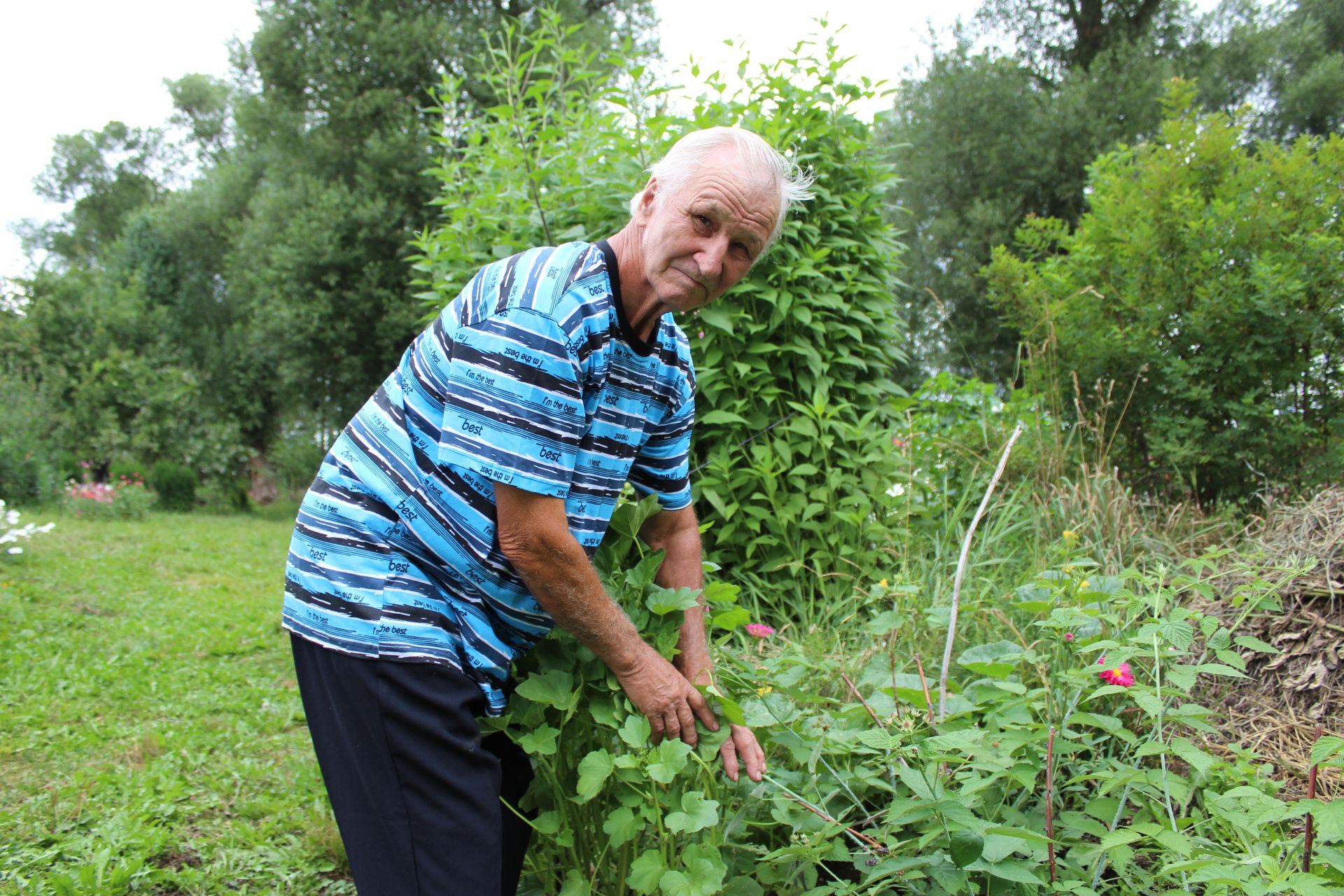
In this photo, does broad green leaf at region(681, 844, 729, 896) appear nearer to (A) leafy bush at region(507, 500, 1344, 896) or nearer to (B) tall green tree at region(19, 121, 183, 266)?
(A) leafy bush at region(507, 500, 1344, 896)

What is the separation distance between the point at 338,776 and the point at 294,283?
13.0 m

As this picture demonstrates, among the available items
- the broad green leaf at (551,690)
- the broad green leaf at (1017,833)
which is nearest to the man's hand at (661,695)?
the broad green leaf at (551,690)

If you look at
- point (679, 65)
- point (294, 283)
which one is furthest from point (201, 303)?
point (679, 65)

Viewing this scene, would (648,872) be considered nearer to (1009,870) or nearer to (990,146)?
(1009,870)

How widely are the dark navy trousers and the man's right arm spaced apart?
239mm

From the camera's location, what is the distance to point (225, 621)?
5.31 m

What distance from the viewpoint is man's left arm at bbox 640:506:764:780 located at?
1677mm

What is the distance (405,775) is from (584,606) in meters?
0.42

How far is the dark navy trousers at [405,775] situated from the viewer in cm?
141

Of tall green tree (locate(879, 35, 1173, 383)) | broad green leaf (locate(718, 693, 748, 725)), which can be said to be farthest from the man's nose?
tall green tree (locate(879, 35, 1173, 383))

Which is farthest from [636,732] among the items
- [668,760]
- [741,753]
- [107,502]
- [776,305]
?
[107,502]

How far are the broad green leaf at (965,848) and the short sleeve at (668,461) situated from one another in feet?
2.74

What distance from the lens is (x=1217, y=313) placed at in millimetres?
3277

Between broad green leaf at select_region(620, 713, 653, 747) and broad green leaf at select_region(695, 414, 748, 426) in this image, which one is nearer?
broad green leaf at select_region(620, 713, 653, 747)
